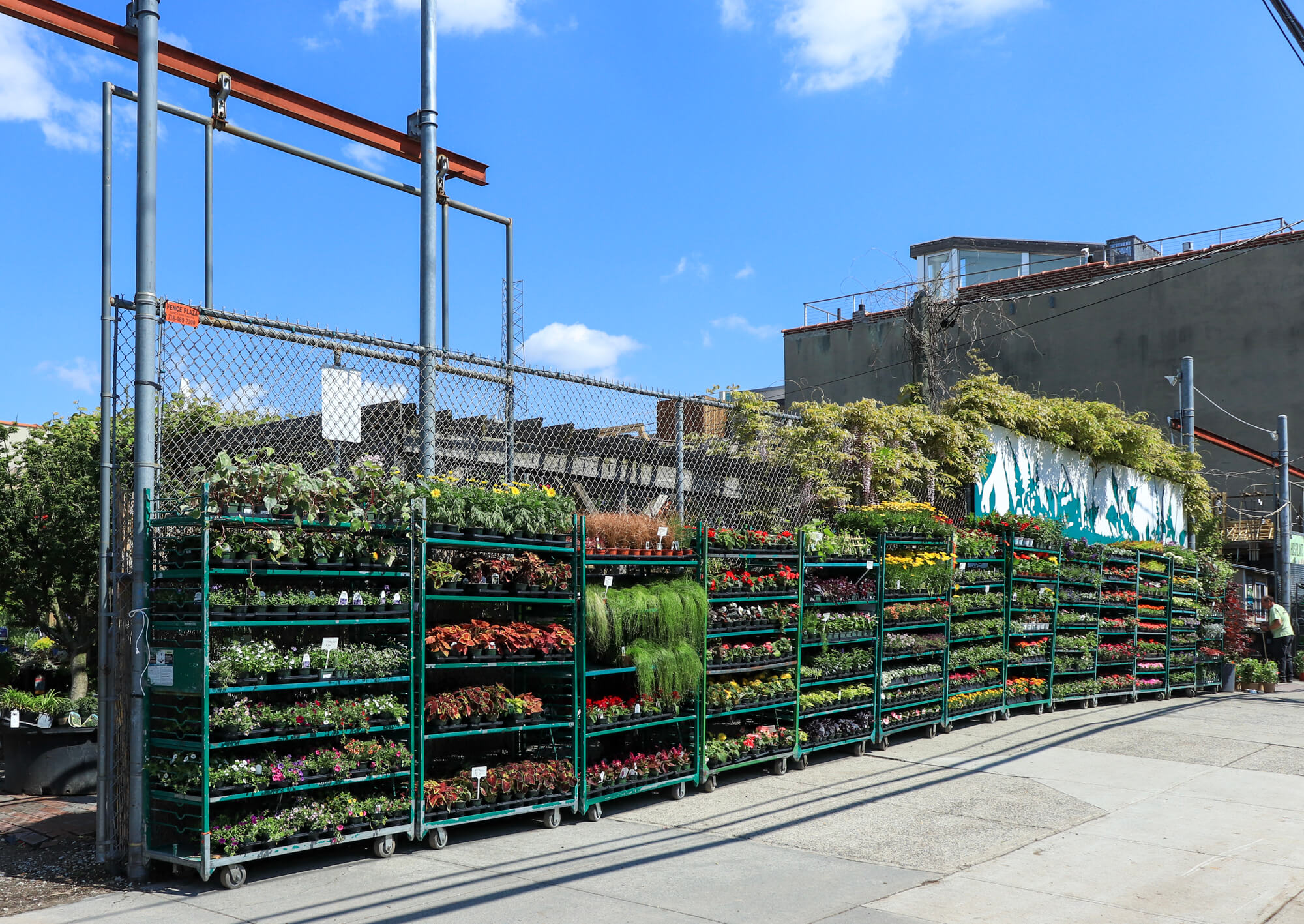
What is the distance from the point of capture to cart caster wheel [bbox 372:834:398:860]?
22.7ft

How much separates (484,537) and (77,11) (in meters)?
6.15

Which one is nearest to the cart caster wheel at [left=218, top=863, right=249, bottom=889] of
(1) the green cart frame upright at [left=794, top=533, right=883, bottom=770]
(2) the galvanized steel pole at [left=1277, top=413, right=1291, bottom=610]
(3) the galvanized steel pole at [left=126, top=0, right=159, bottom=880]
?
(3) the galvanized steel pole at [left=126, top=0, right=159, bottom=880]

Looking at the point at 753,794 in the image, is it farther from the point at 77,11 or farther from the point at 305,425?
the point at 77,11

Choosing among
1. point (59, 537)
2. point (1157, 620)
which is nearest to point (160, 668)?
point (59, 537)

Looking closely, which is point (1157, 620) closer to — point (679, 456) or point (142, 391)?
point (679, 456)

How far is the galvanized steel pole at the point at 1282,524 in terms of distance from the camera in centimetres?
2030

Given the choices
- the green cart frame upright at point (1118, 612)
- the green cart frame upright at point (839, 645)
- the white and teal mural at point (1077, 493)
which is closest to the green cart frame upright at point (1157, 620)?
the green cart frame upright at point (1118, 612)

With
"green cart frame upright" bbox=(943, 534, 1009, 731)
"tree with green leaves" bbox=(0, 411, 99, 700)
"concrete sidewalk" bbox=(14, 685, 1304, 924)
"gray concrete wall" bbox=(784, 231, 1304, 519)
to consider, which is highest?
"gray concrete wall" bbox=(784, 231, 1304, 519)

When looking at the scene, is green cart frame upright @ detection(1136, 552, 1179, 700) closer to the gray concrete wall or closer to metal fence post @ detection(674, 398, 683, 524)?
the gray concrete wall

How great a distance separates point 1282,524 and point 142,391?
20.9 m

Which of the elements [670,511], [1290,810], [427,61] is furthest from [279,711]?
[1290,810]

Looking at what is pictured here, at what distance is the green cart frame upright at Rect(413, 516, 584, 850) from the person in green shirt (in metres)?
15.5

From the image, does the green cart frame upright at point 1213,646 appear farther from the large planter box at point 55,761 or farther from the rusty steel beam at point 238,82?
the large planter box at point 55,761

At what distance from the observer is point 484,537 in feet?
24.6
